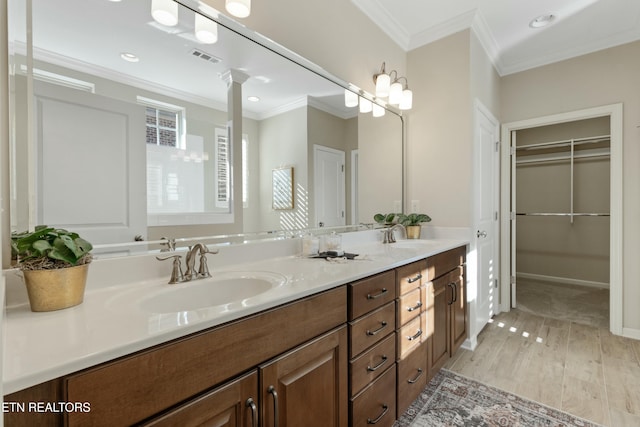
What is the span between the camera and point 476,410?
5.33 feet

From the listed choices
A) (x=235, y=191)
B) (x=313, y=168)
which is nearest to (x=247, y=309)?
(x=235, y=191)

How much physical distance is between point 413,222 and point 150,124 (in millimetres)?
1972

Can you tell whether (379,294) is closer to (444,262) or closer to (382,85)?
(444,262)

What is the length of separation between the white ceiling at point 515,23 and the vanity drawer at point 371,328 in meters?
2.04

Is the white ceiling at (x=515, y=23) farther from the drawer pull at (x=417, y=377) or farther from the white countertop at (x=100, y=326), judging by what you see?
the drawer pull at (x=417, y=377)

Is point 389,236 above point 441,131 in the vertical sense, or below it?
below

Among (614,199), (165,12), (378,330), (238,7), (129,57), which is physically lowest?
(378,330)

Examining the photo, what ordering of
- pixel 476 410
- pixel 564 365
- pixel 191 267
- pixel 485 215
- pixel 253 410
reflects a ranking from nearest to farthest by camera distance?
pixel 253 410 < pixel 191 267 < pixel 476 410 < pixel 564 365 < pixel 485 215

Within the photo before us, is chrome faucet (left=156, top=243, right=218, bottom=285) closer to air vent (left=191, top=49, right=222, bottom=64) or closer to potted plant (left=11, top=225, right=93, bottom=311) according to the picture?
potted plant (left=11, top=225, right=93, bottom=311)

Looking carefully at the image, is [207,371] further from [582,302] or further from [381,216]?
[582,302]

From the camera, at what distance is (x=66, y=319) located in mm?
707

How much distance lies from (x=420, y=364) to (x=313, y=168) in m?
1.26

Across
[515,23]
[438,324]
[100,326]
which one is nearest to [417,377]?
[438,324]

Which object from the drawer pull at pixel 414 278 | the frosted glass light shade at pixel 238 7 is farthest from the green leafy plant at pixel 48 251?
the drawer pull at pixel 414 278
